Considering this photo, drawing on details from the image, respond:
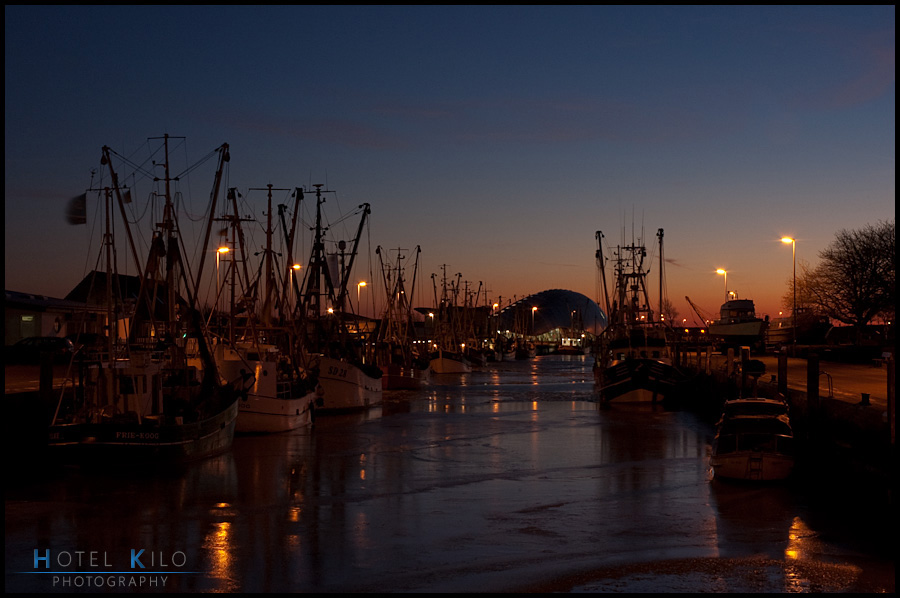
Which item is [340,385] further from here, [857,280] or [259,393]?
[857,280]

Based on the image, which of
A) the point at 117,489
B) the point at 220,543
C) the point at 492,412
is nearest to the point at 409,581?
the point at 220,543

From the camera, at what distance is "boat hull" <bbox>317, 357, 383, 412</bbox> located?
53.2 m

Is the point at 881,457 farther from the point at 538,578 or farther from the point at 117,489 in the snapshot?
the point at 117,489

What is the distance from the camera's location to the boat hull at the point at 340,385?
53.2 metres

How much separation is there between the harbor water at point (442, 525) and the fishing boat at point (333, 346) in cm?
1538

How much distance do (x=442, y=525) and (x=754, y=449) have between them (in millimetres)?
10683

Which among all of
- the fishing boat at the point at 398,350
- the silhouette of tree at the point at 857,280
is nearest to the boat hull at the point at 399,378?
the fishing boat at the point at 398,350

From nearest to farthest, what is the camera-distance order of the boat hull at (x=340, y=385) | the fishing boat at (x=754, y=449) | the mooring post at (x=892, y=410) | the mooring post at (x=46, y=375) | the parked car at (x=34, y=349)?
the mooring post at (x=892, y=410) < the fishing boat at (x=754, y=449) < the mooring post at (x=46, y=375) < the boat hull at (x=340, y=385) < the parked car at (x=34, y=349)

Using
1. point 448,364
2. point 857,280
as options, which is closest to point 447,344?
point 448,364

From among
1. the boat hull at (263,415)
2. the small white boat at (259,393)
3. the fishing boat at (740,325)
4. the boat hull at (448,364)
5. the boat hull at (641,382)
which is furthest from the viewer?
the boat hull at (448,364)

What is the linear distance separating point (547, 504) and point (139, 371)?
1430cm

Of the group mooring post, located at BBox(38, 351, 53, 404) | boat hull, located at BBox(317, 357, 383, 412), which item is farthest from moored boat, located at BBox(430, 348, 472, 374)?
mooring post, located at BBox(38, 351, 53, 404)

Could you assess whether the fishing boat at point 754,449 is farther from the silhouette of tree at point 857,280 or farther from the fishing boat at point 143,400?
the silhouette of tree at point 857,280

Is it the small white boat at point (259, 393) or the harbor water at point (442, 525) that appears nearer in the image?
the harbor water at point (442, 525)
